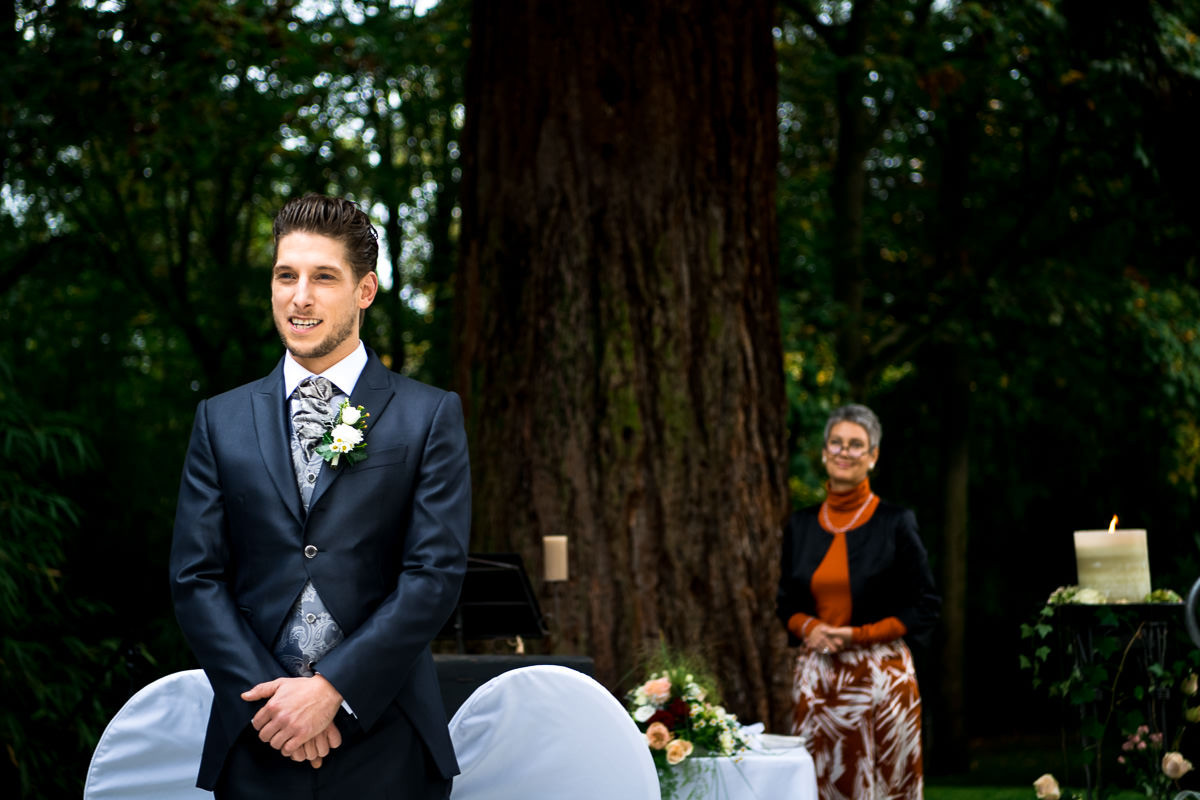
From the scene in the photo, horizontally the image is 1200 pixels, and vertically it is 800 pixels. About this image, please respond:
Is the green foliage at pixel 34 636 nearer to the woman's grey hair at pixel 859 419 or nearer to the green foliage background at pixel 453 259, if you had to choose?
the green foliage background at pixel 453 259

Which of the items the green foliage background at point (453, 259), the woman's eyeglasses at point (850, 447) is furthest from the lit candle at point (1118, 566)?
the green foliage background at point (453, 259)

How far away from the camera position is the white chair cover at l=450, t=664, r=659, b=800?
267 centimetres

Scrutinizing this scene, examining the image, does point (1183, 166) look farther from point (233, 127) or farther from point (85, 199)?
point (85, 199)

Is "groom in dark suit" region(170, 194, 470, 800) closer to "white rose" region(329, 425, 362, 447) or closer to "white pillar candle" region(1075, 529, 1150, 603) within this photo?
"white rose" region(329, 425, 362, 447)

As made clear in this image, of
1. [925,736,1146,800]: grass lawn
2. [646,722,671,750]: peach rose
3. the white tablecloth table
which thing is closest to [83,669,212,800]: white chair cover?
[646,722,671,750]: peach rose

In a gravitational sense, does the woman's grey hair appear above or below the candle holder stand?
above

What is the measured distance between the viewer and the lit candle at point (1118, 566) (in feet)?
11.5

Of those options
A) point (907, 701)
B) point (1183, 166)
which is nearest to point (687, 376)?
point (907, 701)

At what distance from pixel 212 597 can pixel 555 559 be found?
2.57 metres

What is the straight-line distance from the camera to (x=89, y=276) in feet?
44.0

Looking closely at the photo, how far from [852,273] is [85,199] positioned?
6.89m

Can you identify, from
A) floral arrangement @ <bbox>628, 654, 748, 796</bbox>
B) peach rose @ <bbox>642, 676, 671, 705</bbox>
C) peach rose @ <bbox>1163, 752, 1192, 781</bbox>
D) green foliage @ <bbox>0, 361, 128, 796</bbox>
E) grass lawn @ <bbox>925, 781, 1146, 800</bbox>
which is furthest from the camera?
grass lawn @ <bbox>925, 781, 1146, 800</bbox>

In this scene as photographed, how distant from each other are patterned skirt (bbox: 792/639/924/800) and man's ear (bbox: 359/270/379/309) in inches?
97.8

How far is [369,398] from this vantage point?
2.35 meters
